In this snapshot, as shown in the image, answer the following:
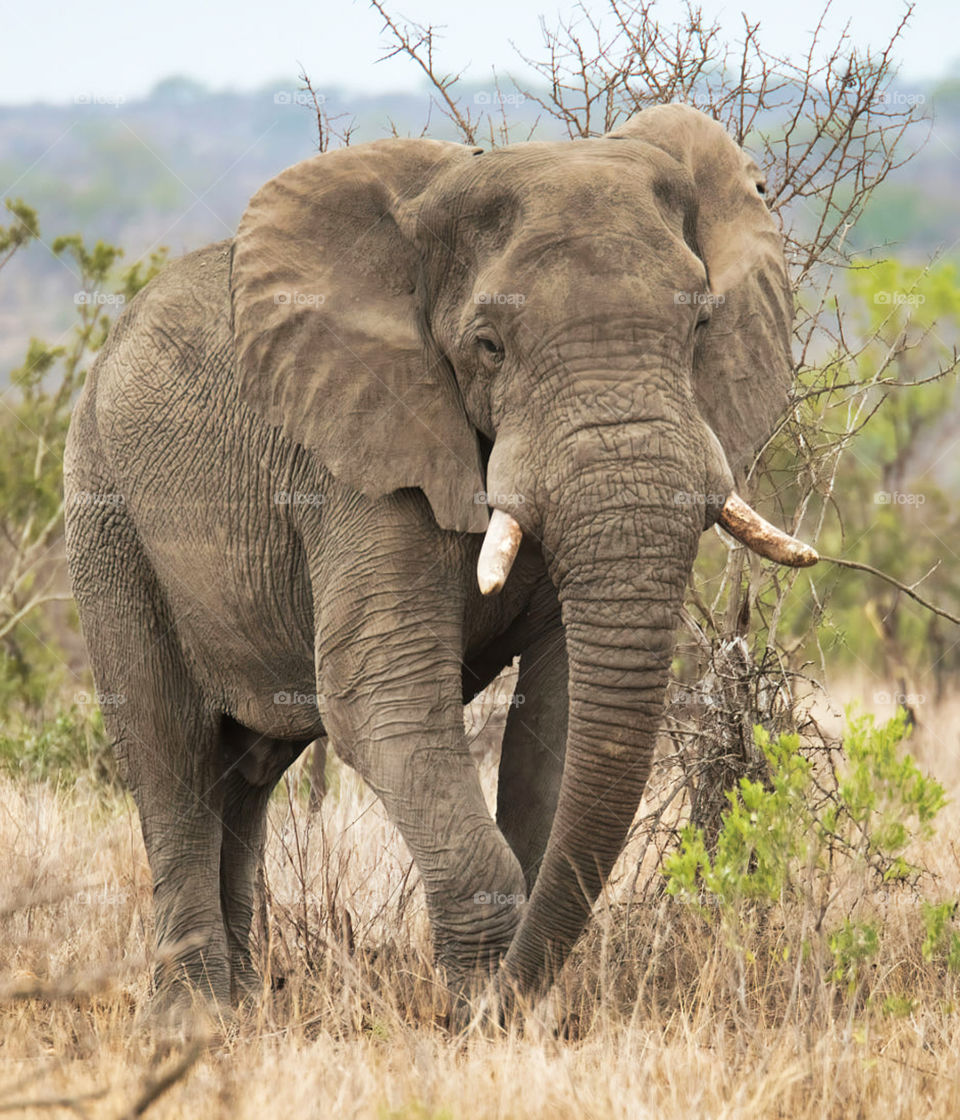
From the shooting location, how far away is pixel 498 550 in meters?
4.23

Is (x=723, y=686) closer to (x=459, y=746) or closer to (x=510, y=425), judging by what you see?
(x=459, y=746)

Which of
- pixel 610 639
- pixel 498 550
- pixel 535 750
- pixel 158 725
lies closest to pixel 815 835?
pixel 535 750

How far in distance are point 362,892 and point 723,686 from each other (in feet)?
5.44

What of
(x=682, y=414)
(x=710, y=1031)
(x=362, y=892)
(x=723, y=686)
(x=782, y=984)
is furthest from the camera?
(x=362, y=892)

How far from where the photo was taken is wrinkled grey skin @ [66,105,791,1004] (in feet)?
13.9

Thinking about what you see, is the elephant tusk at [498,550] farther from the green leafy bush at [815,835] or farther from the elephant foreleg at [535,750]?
the elephant foreleg at [535,750]

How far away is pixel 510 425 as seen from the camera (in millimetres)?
4406

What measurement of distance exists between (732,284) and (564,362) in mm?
808

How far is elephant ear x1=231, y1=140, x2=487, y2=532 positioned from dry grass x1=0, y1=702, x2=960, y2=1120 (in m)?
1.44

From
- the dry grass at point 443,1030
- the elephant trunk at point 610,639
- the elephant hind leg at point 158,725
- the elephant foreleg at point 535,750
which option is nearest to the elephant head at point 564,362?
the elephant trunk at point 610,639

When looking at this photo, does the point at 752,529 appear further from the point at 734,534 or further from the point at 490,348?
the point at 490,348

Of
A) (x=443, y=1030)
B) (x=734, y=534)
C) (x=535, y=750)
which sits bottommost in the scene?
(x=443, y=1030)

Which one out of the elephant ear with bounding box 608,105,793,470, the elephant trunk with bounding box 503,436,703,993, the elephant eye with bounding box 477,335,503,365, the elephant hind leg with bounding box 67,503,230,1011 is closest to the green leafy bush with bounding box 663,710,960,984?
the elephant trunk with bounding box 503,436,703,993

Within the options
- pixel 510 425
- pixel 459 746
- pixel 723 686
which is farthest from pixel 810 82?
pixel 459 746
